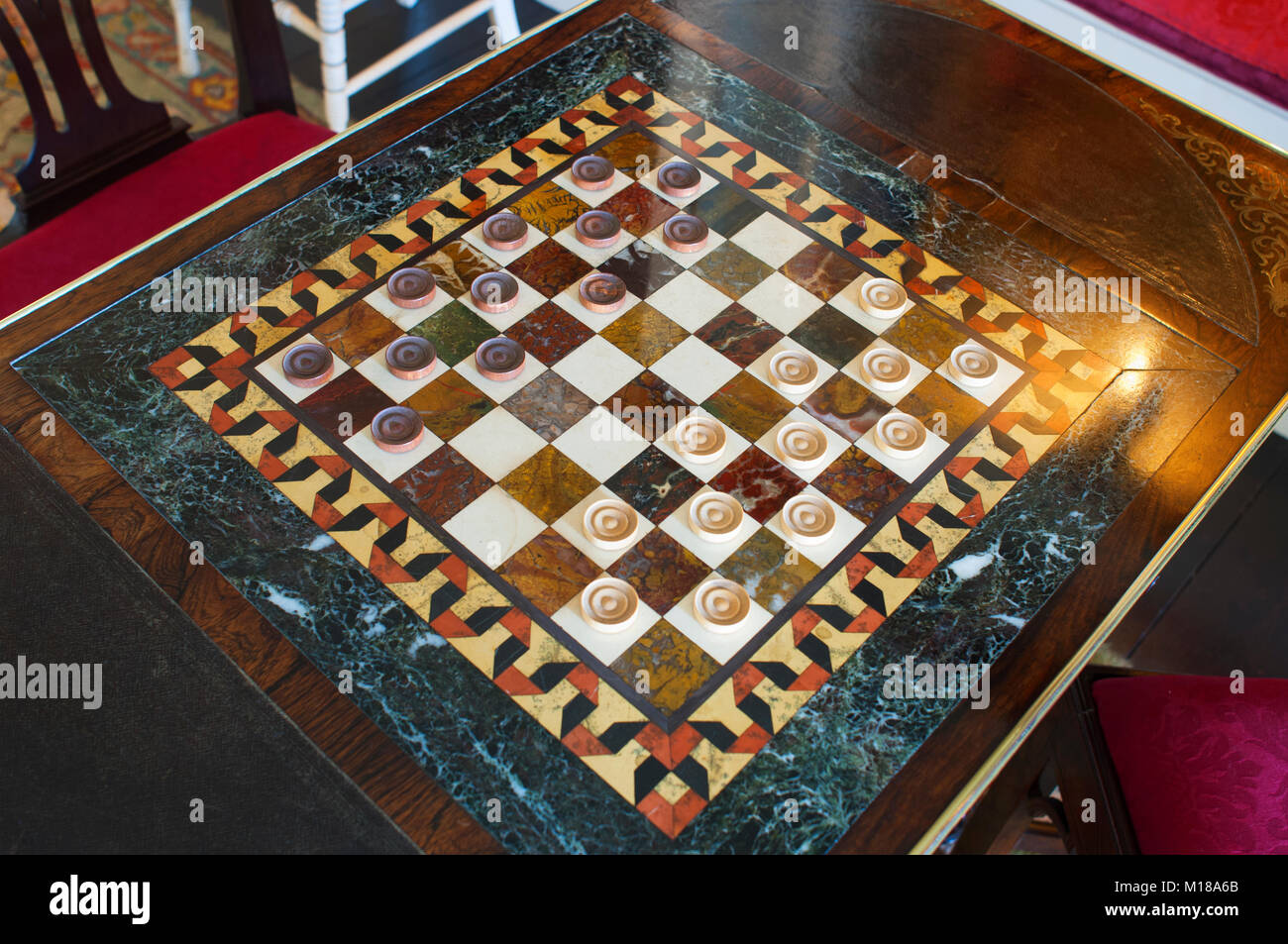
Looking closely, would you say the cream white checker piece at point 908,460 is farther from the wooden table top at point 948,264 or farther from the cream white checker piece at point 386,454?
the cream white checker piece at point 386,454

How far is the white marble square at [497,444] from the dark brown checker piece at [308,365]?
0.26 meters

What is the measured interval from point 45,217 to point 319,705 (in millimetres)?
1537

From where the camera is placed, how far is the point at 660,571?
1654 millimetres

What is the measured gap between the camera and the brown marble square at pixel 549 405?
1.80 m

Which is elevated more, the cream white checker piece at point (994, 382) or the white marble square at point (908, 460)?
the cream white checker piece at point (994, 382)

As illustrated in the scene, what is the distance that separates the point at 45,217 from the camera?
2.41m

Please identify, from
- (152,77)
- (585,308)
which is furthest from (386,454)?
(152,77)

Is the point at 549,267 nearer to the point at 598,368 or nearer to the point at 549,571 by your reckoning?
the point at 598,368

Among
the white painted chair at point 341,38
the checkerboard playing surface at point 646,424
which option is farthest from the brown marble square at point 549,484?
the white painted chair at point 341,38

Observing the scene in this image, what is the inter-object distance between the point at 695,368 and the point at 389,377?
0.52 metres

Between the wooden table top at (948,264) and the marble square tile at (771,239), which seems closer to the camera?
the wooden table top at (948,264)

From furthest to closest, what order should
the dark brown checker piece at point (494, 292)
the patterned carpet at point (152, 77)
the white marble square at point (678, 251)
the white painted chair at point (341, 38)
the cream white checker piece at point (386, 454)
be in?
the patterned carpet at point (152, 77)
the white painted chair at point (341, 38)
the white marble square at point (678, 251)
the dark brown checker piece at point (494, 292)
the cream white checker piece at point (386, 454)

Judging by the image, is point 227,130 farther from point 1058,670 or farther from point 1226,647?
point 1226,647

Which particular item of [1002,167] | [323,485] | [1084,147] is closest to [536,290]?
[323,485]
